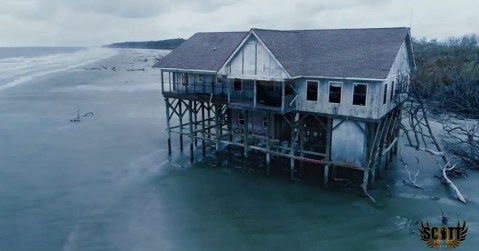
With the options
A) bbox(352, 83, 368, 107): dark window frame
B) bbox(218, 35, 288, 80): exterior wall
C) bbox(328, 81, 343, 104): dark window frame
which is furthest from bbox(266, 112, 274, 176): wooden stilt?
bbox(352, 83, 368, 107): dark window frame

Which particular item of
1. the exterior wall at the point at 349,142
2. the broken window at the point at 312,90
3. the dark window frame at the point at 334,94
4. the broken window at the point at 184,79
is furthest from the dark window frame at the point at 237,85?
the exterior wall at the point at 349,142

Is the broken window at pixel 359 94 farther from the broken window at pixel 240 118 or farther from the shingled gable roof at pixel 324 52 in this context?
the broken window at pixel 240 118

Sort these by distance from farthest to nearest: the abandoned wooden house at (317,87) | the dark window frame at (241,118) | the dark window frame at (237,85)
→ the dark window frame at (241,118) < the dark window frame at (237,85) < the abandoned wooden house at (317,87)

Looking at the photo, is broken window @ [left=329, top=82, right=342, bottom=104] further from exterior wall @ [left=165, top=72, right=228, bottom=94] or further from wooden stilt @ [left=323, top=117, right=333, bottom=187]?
exterior wall @ [left=165, top=72, right=228, bottom=94]

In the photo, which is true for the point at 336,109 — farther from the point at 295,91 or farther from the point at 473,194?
the point at 473,194

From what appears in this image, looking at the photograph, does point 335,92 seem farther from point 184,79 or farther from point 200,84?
point 184,79
